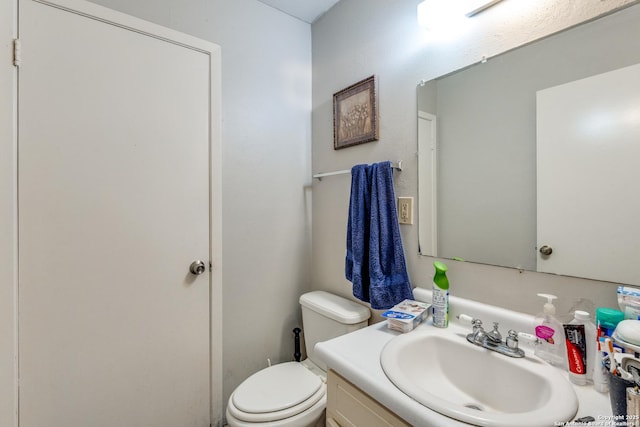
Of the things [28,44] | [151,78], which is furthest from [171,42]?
[28,44]

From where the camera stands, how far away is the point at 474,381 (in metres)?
0.87

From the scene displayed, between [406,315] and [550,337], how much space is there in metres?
0.40

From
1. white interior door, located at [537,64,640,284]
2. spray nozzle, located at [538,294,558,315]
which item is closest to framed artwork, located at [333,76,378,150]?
white interior door, located at [537,64,640,284]

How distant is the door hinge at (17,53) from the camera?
1034mm

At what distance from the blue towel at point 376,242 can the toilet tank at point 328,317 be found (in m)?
0.12

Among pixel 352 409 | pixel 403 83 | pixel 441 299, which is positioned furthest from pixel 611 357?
pixel 403 83

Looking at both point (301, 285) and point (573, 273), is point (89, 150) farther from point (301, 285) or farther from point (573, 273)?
point (573, 273)

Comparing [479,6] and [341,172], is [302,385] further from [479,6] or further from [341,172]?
[479,6]

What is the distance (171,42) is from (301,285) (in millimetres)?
1429

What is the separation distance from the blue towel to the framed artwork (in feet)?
0.69

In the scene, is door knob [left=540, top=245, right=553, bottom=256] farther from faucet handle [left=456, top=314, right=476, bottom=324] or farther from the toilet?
the toilet

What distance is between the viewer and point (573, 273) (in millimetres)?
822

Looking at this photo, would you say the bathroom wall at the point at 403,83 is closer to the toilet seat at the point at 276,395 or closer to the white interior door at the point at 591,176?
the white interior door at the point at 591,176

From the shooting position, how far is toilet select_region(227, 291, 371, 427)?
1.12 meters
